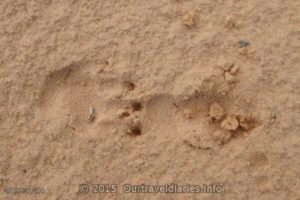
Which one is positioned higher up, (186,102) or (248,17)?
(248,17)

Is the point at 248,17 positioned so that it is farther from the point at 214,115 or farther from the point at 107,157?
→ the point at 107,157

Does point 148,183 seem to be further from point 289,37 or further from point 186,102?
point 289,37

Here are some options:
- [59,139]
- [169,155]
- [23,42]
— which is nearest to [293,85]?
[169,155]

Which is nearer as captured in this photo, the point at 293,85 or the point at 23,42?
the point at 293,85

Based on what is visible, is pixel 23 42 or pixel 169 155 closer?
pixel 169 155

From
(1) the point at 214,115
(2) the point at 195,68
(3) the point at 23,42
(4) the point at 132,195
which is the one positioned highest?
(3) the point at 23,42

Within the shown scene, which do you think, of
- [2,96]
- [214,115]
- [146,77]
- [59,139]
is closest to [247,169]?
[214,115]
